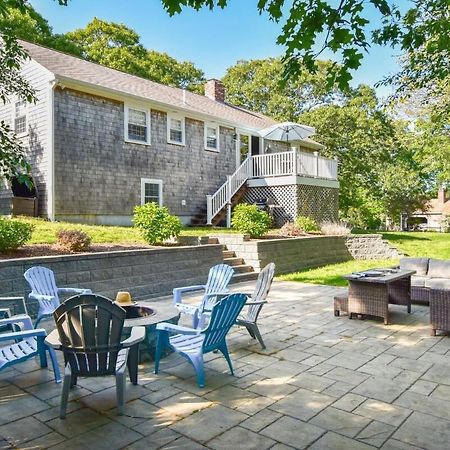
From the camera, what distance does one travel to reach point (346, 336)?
533cm

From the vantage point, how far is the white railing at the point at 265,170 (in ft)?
51.8

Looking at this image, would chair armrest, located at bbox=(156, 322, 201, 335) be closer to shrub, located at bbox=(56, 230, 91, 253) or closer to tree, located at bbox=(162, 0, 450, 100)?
tree, located at bbox=(162, 0, 450, 100)

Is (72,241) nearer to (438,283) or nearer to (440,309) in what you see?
(440,309)

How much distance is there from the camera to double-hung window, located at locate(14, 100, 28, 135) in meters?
13.0

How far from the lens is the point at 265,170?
16625mm

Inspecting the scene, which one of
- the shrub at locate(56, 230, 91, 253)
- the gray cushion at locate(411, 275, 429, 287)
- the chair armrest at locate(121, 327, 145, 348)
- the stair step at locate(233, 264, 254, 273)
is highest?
the shrub at locate(56, 230, 91, 253)

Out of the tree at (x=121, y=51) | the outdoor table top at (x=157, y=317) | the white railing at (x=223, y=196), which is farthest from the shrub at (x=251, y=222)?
the tree at (x=121, y=51)

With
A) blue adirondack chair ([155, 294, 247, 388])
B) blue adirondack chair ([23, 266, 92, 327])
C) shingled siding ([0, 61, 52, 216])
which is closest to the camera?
blue adirondack chair ([155, 294, 247, 388])

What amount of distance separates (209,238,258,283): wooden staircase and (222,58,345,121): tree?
17823 mm

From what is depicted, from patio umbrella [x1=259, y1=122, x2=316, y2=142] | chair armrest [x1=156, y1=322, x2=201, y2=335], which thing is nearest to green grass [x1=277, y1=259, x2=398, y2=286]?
patio umbrella [x1=259, y1=122, x2=316, y2=142]

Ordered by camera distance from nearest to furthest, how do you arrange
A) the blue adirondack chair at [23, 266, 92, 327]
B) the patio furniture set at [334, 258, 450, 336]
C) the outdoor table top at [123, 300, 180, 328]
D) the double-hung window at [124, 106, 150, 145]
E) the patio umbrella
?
the outdoor table top at [123, 300, 180, 328] → the blue adirondack chair at [23, 266, 92, 327] → the patio furniture set at [334, 258, 450, 336] → the double-hung window at [124, 106, 150, 145] → the patio umbrella

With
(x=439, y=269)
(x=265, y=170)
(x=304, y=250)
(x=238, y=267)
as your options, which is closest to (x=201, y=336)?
(x=439, y=269)

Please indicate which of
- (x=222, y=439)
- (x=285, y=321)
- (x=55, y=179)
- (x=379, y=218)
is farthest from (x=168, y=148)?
(x=379, y=218)

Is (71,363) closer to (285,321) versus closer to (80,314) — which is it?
(80,314)
